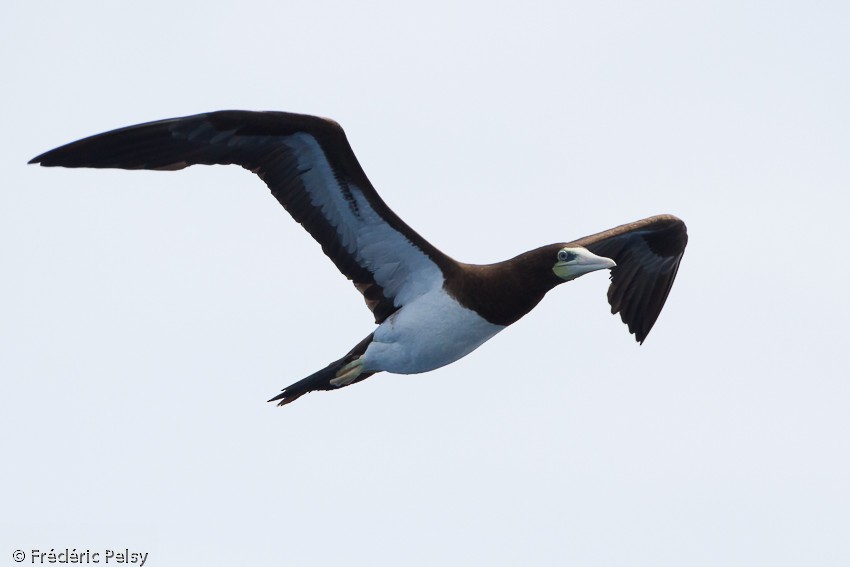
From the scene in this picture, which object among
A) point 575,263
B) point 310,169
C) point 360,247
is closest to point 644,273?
point 575,263

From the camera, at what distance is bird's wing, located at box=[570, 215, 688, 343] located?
16.1 metres

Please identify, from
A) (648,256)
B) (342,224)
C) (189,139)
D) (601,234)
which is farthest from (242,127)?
(648,256)

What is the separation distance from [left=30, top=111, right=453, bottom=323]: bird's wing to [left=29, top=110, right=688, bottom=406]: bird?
0.4 inches

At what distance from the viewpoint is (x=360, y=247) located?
46.1 ft

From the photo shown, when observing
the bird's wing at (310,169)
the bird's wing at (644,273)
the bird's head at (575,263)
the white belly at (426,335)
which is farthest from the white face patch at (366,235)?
the bird's wing at (644,273)

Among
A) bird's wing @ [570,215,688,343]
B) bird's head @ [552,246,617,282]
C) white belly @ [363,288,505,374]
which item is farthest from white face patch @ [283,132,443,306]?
bird's wing @ [570,215,688,343]

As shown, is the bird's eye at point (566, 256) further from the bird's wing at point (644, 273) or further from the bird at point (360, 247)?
the bird's wing at point (644, 273)

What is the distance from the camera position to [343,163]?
523 inches

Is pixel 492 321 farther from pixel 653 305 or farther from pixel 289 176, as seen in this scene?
pixel 653 305

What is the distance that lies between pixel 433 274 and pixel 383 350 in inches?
35.8

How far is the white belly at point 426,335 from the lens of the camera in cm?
1360

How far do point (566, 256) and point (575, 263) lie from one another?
0.11 m

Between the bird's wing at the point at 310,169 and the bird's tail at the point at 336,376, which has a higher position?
the bird's wing at the point at 310,169

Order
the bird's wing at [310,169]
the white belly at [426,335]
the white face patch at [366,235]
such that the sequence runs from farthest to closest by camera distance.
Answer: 1. the white belly at [426,335]
2. the white face patch at [366,235]
3. the bird's wing at [310,169]
